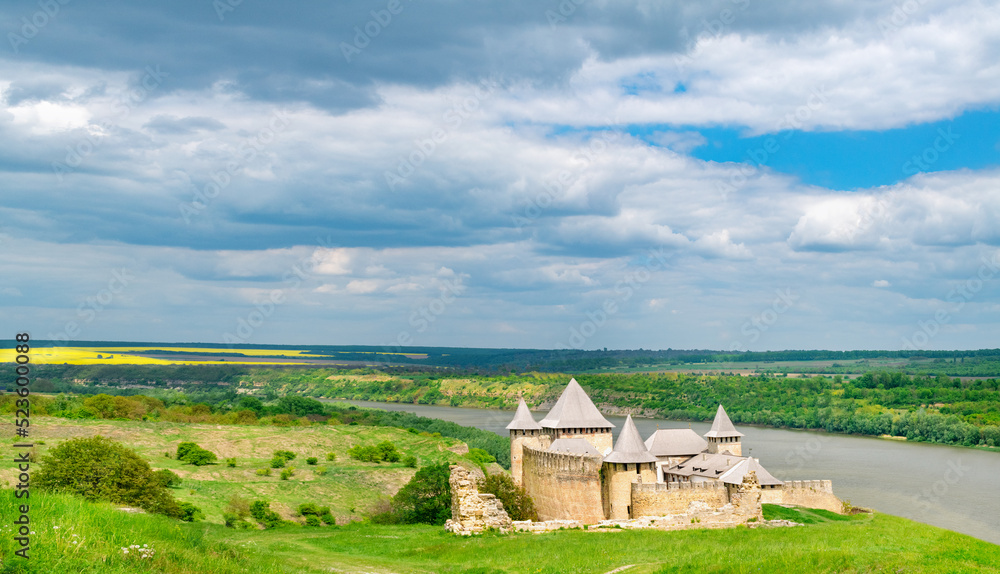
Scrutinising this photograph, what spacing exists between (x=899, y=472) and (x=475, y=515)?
42.4 m

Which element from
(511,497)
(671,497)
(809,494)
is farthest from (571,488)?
(809,494)

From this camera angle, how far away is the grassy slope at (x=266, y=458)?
112 feet

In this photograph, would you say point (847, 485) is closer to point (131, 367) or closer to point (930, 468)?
point (930, 468)

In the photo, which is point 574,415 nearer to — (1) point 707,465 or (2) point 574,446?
(2) point 574,446

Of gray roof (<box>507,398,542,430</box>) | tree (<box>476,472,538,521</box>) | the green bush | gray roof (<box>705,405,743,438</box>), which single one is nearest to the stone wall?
tree (<box>476,472,538,521</box>)

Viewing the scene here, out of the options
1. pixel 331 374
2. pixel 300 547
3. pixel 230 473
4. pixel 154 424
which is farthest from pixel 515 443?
pixel 331 374

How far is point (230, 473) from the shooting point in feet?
127

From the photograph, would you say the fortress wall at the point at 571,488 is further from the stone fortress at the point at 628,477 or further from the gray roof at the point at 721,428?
the gray roof at the point at 721,428

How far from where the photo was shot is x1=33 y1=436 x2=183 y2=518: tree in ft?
67.1

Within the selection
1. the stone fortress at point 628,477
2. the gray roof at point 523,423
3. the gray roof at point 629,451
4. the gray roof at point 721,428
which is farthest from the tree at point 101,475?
the gray roof at point 721,428

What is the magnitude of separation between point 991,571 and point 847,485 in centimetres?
3700

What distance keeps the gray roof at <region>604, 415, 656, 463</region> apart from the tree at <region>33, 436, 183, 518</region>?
1454 centimetres

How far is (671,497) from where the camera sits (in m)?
24.4

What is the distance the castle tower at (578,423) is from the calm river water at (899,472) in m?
16.8
